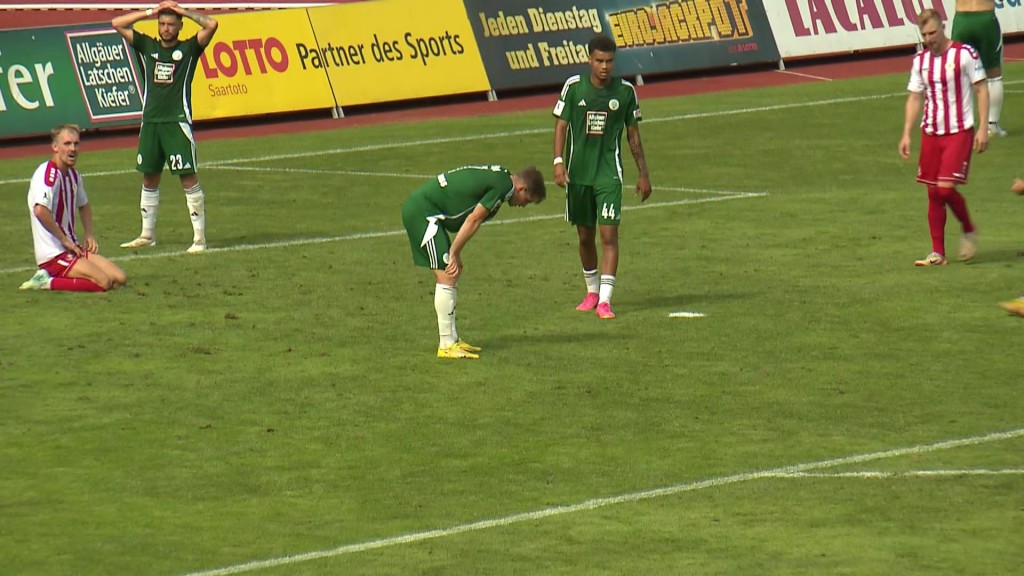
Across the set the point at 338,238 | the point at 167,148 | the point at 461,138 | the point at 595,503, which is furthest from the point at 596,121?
the point at 461,138

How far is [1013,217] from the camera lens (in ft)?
63.3

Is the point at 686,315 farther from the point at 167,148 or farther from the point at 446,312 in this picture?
the point at 167,148

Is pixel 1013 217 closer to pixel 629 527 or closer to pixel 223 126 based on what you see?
pixel 629 527

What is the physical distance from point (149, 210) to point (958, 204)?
7.93 meters

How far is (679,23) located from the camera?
33.9m

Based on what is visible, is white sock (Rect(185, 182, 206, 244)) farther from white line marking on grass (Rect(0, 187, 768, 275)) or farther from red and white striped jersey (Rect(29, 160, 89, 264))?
red and white striped jersey (Rect(29, 160, 89, 264))

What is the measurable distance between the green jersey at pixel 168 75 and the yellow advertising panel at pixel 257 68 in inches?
427

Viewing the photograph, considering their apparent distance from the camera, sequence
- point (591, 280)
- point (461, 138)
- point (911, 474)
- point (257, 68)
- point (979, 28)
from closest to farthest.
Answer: point (911, 474) → point (591, 280) → point (979, 28) → point (461, 138) → point (257, 68)

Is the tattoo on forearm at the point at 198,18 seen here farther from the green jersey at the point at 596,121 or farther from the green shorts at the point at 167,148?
the green jersey at the point at 596,121

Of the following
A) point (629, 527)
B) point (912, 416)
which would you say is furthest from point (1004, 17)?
point (629, 527)

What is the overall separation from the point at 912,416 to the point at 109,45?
19.8 m

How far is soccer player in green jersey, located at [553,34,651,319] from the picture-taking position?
14.8m

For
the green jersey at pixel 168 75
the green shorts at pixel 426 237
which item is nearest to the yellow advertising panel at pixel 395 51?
the green jersey at pixel 168 75

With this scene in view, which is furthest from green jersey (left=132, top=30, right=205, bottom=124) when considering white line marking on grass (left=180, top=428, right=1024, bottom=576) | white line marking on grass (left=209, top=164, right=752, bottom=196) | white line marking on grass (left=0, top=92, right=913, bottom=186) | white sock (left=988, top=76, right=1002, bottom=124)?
white sock (left=988, top=76, right=1002, bottom=124)
